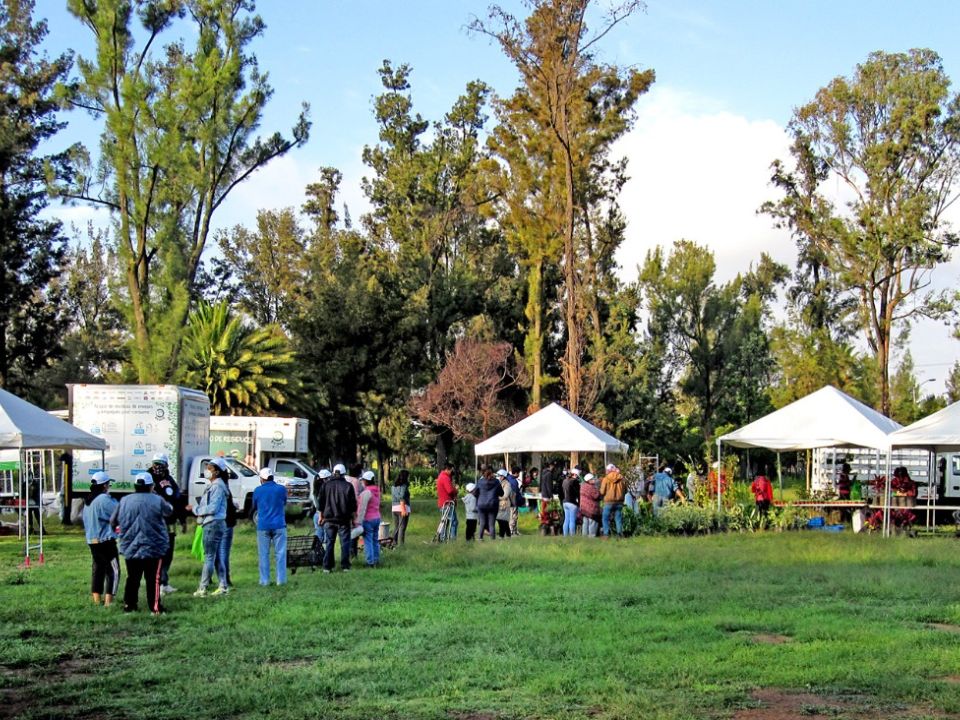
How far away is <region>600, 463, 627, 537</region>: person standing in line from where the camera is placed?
78.1 feet

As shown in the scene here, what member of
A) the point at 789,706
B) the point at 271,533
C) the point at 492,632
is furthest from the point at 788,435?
the point at 789,706

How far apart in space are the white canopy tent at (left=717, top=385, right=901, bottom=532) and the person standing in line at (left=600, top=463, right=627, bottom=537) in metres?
2.96

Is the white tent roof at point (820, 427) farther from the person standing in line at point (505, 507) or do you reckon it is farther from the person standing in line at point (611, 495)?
the person standing in line at point (505, 507)

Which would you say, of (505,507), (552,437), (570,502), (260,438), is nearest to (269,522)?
(505,507)

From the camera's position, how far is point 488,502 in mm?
23328

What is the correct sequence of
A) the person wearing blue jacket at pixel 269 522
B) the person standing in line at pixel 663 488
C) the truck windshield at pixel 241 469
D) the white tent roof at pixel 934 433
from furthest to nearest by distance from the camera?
the truck windshield at pixel 241 469, the person standing in line at pixel 663 488, the white tent roof at pixel 934 433, the person wearing blue jacket at pixel 269 522

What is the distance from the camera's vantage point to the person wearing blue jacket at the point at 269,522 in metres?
15.9

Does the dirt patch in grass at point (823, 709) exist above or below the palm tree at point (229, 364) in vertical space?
below

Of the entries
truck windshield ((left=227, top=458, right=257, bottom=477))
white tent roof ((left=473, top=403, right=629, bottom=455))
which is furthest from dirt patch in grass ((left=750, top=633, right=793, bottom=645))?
truck windshield ((left=227, top=458, right=257, bottom=477))

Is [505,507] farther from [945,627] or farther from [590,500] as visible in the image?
[945,627]

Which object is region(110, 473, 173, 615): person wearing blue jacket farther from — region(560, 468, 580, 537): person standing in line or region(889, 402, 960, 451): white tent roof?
region(889, 402, 960, 451): white tent roof

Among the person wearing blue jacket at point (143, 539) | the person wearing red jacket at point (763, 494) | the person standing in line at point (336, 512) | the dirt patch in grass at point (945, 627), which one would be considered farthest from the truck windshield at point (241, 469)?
the dirt patch in grass at point (945, 627)

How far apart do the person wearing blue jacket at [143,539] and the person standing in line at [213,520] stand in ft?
4.30

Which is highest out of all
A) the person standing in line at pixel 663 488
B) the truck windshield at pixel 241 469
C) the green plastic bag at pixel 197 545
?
the truck windshield at pixel 241 469
